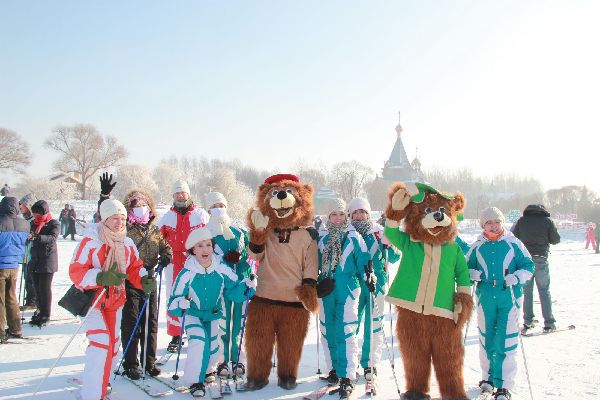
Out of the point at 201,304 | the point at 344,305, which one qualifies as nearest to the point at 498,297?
the point at 344,305

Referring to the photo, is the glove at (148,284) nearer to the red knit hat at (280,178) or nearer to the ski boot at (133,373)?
the ski boot at (133,373)

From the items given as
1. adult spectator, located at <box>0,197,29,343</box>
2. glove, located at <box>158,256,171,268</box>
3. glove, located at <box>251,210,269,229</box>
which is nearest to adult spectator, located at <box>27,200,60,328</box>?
adult spectator, located at <box>0,197,29,343</box>

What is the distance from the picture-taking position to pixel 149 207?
5367mm

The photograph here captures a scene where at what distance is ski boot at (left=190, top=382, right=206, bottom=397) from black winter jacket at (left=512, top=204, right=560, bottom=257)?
5483 mm

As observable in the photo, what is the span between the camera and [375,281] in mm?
4941

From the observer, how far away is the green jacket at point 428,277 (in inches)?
169

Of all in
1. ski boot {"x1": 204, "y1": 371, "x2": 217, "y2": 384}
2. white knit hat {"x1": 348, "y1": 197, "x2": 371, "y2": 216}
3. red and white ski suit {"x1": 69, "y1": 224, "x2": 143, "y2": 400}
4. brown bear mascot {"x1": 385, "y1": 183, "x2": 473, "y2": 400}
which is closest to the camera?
red and white ski suit {"x1": 69, "y1": 224, "x2": 143, "y2": 400}

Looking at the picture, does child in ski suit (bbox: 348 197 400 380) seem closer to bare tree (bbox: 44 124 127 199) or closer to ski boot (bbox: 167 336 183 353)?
ski boot (bbox: 167 336 183 353)

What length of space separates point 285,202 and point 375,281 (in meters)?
1.25

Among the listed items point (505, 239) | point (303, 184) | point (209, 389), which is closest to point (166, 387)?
point (209, 389)

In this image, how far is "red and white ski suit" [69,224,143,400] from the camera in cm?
399

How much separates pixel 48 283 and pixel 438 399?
5665mm

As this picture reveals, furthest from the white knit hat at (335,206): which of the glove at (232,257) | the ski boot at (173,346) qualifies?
the ski boot at (173,346)

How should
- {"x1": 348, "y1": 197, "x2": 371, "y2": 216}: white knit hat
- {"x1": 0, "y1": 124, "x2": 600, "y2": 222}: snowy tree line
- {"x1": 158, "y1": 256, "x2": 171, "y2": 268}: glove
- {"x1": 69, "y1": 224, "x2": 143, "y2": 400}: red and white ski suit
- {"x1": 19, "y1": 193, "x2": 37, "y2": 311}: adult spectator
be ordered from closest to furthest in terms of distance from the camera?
{"x1": 69, "y1": 224, "x2": 143, "y2": 400}: red and white ski suit < {"x1": 158, "y1": 256, "x2": 171, "y2": 268}: glove < {"x1": 348, "y1": 197, "x2": 371, "y2": 216}: white knit hat < {"x1": 19, "y1": 193, "x2": 37, "y2": 311}: adult spectator < {"x1": 0, "y1": 124, "x2": 600, "y2": 222}: snowy tree line
